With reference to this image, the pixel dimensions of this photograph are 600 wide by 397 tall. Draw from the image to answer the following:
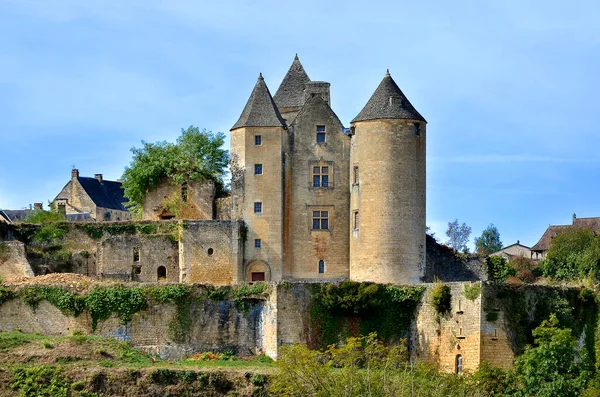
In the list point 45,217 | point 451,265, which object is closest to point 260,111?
point 451,265

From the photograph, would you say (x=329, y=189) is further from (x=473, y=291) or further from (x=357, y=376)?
(x=357, y=376)

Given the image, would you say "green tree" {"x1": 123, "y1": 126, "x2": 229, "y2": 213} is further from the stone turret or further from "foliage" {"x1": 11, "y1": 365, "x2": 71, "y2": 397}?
"foliage" {"x1": 11, "y1": 365, "x2": 71, "y2": 397}

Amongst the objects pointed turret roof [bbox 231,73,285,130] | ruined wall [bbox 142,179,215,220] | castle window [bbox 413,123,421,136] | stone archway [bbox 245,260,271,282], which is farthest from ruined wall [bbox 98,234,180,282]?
castle window [bbox 413,123,421,136]

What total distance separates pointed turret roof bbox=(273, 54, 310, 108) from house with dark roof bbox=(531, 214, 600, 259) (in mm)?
33944

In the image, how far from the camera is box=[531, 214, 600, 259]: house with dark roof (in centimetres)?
10206

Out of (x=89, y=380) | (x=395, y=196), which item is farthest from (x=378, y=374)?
(x=395, y=196)

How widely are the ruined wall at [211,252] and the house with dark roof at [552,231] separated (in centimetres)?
3911

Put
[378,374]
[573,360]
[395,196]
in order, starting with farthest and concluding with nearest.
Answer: [395,196] < [573,360] < [378,374]

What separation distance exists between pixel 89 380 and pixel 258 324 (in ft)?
24.1

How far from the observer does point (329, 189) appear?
66312 millimetres

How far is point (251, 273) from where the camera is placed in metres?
65.4

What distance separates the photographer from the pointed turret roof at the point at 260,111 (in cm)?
6569

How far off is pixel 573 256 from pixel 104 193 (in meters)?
30.2

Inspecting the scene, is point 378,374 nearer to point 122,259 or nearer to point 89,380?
point 89,380
